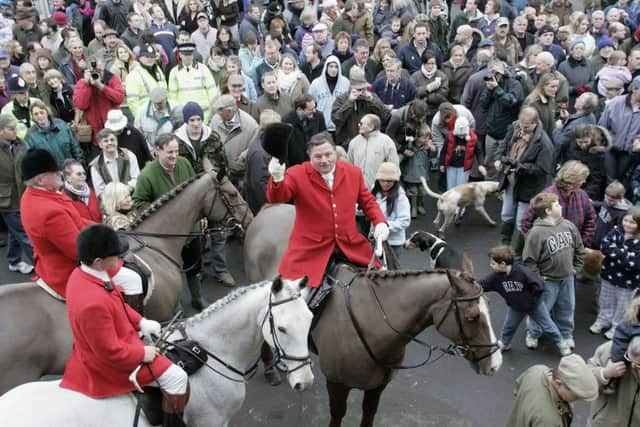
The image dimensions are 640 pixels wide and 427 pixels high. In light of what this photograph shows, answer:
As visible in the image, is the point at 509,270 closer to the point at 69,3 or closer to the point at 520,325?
the point at 520,325

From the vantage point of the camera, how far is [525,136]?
26.7 feet

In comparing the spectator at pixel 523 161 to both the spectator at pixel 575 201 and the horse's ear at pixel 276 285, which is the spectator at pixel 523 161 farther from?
the horse's ear at pixel 276 285

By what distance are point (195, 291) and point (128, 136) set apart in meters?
2.35

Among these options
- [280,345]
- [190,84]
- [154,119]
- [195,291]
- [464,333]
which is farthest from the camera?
[190,84]

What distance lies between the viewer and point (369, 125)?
8055 mm

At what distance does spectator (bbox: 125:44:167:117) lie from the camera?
9.59m

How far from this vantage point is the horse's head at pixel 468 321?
175 inches

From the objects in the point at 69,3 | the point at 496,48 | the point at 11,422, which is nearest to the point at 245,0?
the point at 69,3

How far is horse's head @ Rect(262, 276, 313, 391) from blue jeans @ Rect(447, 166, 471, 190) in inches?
234

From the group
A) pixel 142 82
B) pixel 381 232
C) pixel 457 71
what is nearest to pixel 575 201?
pixel 381 232

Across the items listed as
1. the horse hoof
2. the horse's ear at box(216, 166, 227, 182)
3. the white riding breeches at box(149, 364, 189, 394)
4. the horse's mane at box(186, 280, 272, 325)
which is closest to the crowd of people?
the horse's ear at box(216, 166, 227, 182)

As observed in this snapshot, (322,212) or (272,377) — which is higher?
(322,212)

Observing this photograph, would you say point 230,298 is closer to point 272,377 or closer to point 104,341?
point 104,341

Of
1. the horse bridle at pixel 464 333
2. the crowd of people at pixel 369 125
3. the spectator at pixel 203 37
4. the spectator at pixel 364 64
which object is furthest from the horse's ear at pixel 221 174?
the spectator at pixel 203 37
